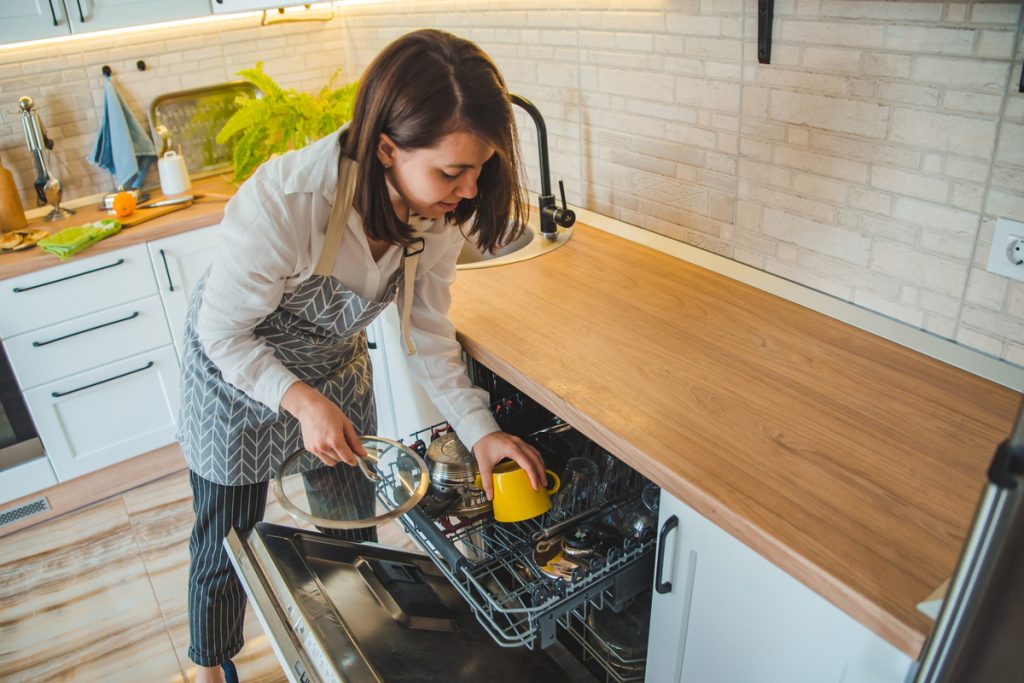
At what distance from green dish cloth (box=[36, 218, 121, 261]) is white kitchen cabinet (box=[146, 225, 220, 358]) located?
0.12m

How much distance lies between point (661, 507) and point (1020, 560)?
1.91 feet

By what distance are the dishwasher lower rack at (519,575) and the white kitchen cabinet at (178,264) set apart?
1.56 metres

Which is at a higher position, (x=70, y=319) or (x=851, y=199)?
(x=851, y=199)

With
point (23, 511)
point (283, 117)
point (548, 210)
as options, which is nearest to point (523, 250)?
point (548, 210)

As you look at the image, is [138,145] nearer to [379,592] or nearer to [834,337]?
[379,592]

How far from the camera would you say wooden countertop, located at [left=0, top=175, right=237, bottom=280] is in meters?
2.21

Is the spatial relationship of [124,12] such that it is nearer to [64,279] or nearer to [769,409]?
[64,279]

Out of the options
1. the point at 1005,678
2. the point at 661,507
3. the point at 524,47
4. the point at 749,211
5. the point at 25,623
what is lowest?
the point at 25,623

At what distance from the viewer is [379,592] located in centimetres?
120

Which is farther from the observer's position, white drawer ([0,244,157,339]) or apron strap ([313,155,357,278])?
white drawer ([0,244,157,339])

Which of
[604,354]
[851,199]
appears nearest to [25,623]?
[604,354]

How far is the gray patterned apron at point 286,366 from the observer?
4.36 feet

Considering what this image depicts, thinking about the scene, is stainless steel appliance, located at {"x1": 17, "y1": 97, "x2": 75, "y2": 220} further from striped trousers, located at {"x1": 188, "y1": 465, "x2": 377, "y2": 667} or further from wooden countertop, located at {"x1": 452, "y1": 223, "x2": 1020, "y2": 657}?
wooden countertop, located at {"x1": 452, "y1": 223, "x2": 1020, "y2": 657}

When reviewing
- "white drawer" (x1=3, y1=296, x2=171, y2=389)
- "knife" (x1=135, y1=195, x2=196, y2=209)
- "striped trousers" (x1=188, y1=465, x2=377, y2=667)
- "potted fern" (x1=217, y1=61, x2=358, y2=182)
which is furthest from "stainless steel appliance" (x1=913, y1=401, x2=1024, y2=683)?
"knife" (x1=135, y1=195, x2=196, y2=209)
